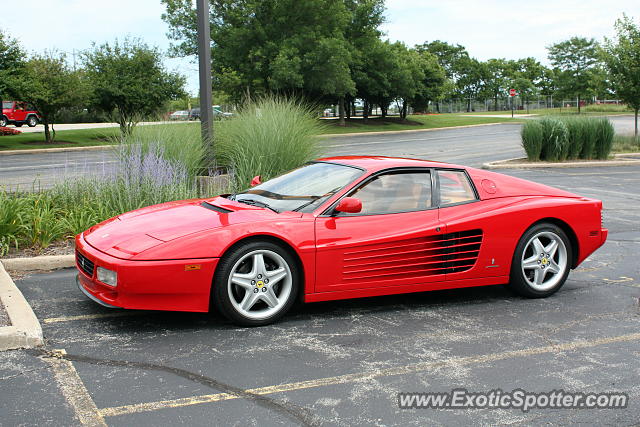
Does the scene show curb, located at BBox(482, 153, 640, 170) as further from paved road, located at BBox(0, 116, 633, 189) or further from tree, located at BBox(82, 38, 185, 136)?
tree, located at BBox(82, 38, 185, 136)

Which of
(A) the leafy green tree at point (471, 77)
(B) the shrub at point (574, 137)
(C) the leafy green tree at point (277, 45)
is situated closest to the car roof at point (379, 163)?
(B) the shrub at point (574, 137)

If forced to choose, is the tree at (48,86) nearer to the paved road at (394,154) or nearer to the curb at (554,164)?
the paved road at (394,154)

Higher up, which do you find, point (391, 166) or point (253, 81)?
point (253, 81)

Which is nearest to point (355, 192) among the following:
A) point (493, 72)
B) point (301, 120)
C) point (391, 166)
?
point (391, 166)

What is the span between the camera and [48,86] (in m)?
30.3

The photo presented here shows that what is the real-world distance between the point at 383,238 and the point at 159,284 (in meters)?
1.84

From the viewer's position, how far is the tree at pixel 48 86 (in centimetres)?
2903

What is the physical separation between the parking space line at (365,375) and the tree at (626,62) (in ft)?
75.1

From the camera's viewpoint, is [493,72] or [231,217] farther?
[493,72]

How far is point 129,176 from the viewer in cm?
921

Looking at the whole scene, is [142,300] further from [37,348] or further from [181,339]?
[37,348]

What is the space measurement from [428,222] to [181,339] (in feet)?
7.47

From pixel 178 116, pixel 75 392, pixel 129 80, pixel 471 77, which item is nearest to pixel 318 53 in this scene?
pixel 129 80

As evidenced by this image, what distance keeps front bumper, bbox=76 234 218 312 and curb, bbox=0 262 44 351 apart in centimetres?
50
